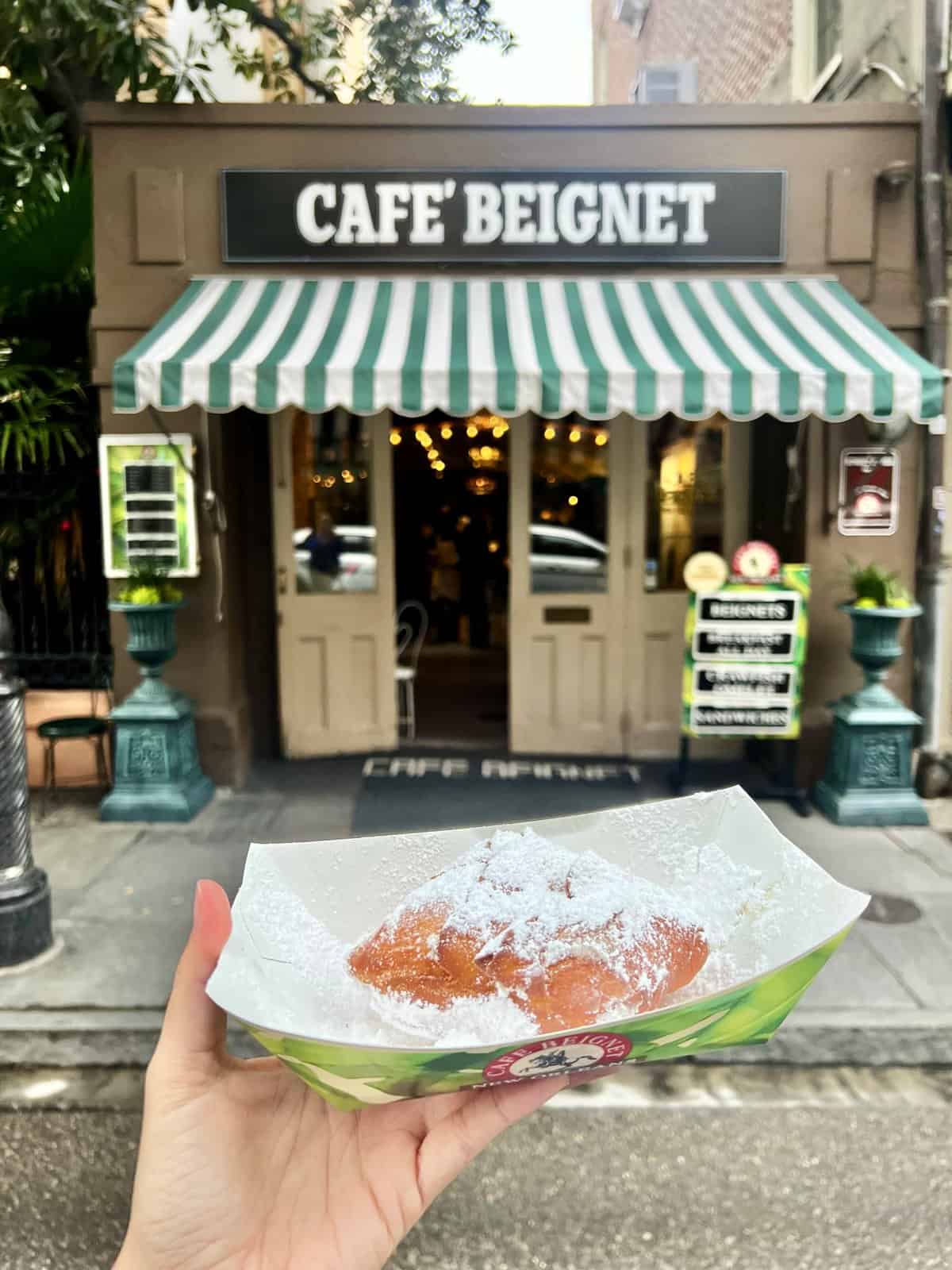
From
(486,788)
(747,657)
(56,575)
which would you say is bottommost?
(486,788)

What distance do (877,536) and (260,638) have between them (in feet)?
14.6

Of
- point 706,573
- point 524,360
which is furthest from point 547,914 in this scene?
point 706,573

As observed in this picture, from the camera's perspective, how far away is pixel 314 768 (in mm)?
7242

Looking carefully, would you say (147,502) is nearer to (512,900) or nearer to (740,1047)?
(740,1047)

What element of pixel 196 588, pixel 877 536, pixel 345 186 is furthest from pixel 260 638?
pixel 877 536

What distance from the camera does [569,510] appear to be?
23.9 ft

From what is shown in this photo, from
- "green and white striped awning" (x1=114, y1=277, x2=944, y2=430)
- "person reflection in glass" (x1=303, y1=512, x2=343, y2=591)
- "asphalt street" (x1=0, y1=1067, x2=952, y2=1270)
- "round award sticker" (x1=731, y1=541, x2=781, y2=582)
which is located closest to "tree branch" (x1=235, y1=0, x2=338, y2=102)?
"green and white striped awning" (x1=114, y1=277, x2=944, y2=430)

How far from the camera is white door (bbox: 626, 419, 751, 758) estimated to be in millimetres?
7273

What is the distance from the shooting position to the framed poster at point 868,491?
249 inches

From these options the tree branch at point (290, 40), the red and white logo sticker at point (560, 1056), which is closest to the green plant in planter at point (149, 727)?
the tree branch at point (290, 40)

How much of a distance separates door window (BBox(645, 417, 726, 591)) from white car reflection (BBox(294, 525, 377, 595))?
2.09 metres

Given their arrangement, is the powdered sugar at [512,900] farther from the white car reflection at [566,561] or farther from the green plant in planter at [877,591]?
the white car reflection at [566,561]

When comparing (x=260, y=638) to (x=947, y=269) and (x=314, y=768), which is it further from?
(x=947, y=269)

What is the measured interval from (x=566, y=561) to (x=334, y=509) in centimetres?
180
